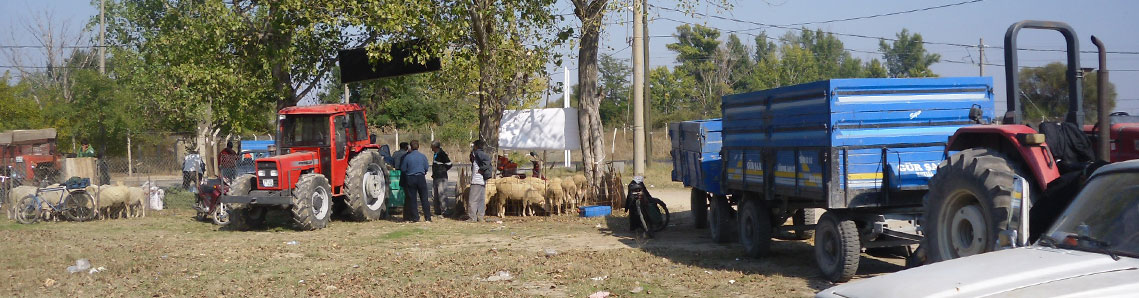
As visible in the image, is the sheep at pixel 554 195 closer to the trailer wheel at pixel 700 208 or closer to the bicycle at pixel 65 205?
the trailer wheel at pixel 700 208

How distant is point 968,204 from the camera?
750 cm

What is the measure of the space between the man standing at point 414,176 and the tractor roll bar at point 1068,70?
1087 centimetres

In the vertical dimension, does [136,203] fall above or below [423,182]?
below

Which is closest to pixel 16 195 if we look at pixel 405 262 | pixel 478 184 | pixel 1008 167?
pixel 478 184

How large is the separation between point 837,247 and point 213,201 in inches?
478

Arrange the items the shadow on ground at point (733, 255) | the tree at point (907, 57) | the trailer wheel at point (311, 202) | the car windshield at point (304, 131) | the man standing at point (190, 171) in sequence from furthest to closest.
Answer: the tree at point (907, 57) < the man standing at point (190, 171) < the car windshield at point (304, 131) < the trailer wheel at point (311, 202) < the shadow on ground at point (733, 255)

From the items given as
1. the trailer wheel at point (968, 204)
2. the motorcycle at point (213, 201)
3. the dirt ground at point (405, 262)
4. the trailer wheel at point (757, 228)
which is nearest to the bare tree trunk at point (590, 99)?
the dirt ground at point (405, 262)

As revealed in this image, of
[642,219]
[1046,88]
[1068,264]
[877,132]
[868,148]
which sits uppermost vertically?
[1046,88]

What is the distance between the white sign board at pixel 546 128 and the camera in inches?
802

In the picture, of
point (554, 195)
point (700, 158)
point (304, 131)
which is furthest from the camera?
point (554, 195)

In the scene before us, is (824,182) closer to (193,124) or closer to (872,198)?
(872,198)

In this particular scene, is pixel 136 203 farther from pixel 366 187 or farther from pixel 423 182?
pixel 423 182

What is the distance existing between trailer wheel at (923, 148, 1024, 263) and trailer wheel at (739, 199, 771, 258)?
3.50 metres

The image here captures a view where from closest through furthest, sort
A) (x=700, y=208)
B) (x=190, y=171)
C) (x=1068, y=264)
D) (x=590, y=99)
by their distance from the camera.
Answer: (x=1068, y=264)
(x=700, y=208)
(x=590, y=99)
(x=190, y=171)
